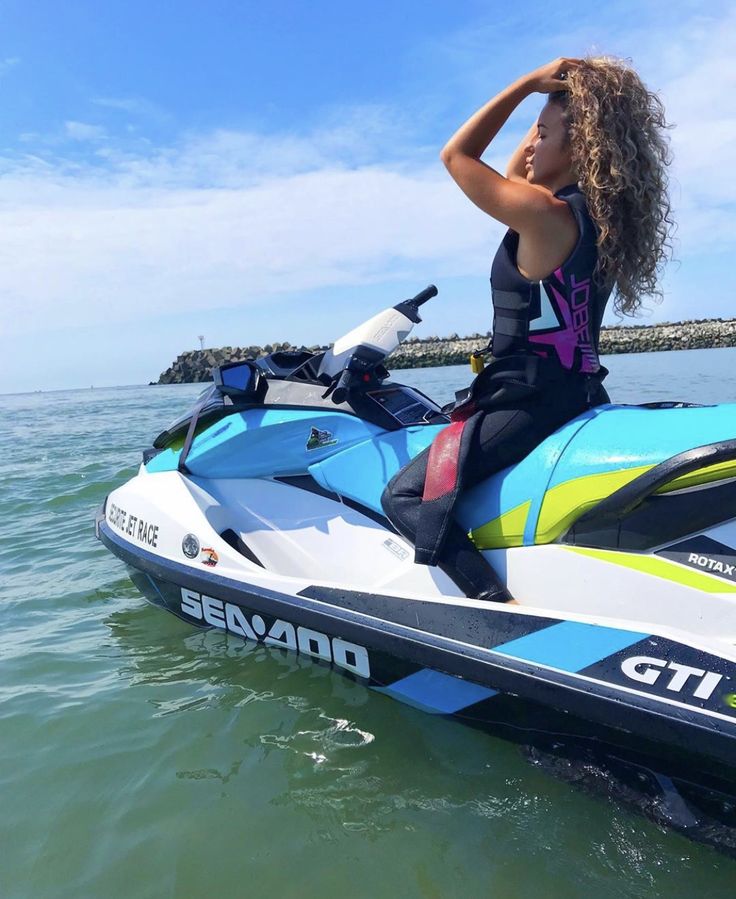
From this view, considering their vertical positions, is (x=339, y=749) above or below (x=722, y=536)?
below

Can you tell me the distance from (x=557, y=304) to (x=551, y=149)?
488mm

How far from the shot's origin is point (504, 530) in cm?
228

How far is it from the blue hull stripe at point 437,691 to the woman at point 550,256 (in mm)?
304

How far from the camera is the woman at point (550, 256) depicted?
2.09 meters

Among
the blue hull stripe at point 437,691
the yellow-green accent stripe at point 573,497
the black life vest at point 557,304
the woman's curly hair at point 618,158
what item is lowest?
the blue hull stripe at point 437,691

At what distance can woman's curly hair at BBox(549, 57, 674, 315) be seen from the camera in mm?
2076

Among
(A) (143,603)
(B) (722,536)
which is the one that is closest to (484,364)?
(B) (722,536)

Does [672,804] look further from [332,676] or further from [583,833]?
[332,676]

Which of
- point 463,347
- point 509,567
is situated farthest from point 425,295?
point 463,347

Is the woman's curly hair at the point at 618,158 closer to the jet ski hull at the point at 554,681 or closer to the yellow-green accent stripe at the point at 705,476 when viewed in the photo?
the yellow-green accent stripe at the point at 705,476

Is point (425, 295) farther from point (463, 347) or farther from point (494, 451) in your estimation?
point (463, 347)

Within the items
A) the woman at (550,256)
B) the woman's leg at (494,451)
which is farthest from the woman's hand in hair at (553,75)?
the woman's leg at (494,451)

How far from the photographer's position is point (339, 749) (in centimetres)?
247

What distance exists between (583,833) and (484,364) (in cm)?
149
